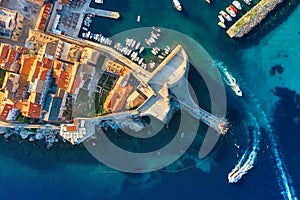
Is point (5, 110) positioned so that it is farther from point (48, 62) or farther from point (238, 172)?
point (238, 172)

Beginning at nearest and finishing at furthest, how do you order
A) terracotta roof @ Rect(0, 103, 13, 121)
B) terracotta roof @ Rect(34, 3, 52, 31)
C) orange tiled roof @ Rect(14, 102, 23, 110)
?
terracotta roof @ Rect(0, 103, 13, 121)
orange tiled roof @ Rect(14, 102, 23, 110)
terracotta roof @ Rect(34, 3, 52, 31)

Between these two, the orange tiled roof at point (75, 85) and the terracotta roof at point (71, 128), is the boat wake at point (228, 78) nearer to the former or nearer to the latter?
the orange tiled roof at point (75, 85)

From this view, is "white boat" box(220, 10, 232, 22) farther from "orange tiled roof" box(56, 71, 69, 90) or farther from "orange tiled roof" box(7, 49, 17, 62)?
"orange tiled roof" box(7, 49, 17, 62)

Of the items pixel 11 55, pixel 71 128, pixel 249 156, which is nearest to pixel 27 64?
pixel 11 55

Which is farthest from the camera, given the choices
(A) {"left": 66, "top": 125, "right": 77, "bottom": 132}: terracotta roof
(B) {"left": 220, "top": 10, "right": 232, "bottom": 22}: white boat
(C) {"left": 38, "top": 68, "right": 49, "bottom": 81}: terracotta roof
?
(B) {"left": 220, "top": 10, "right": 232, "bottom": 22}: white boat

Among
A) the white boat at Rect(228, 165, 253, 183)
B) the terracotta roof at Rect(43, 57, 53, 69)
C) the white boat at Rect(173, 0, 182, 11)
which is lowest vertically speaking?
the white boat at Rect(228, 165, 253, 183)

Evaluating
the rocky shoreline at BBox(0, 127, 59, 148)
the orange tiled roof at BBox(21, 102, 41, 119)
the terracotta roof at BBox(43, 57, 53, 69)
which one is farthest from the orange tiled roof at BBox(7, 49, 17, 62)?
the rocky shoreline at BBox(0, 127, 59, 148)

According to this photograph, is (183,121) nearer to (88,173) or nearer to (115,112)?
(115,112)
